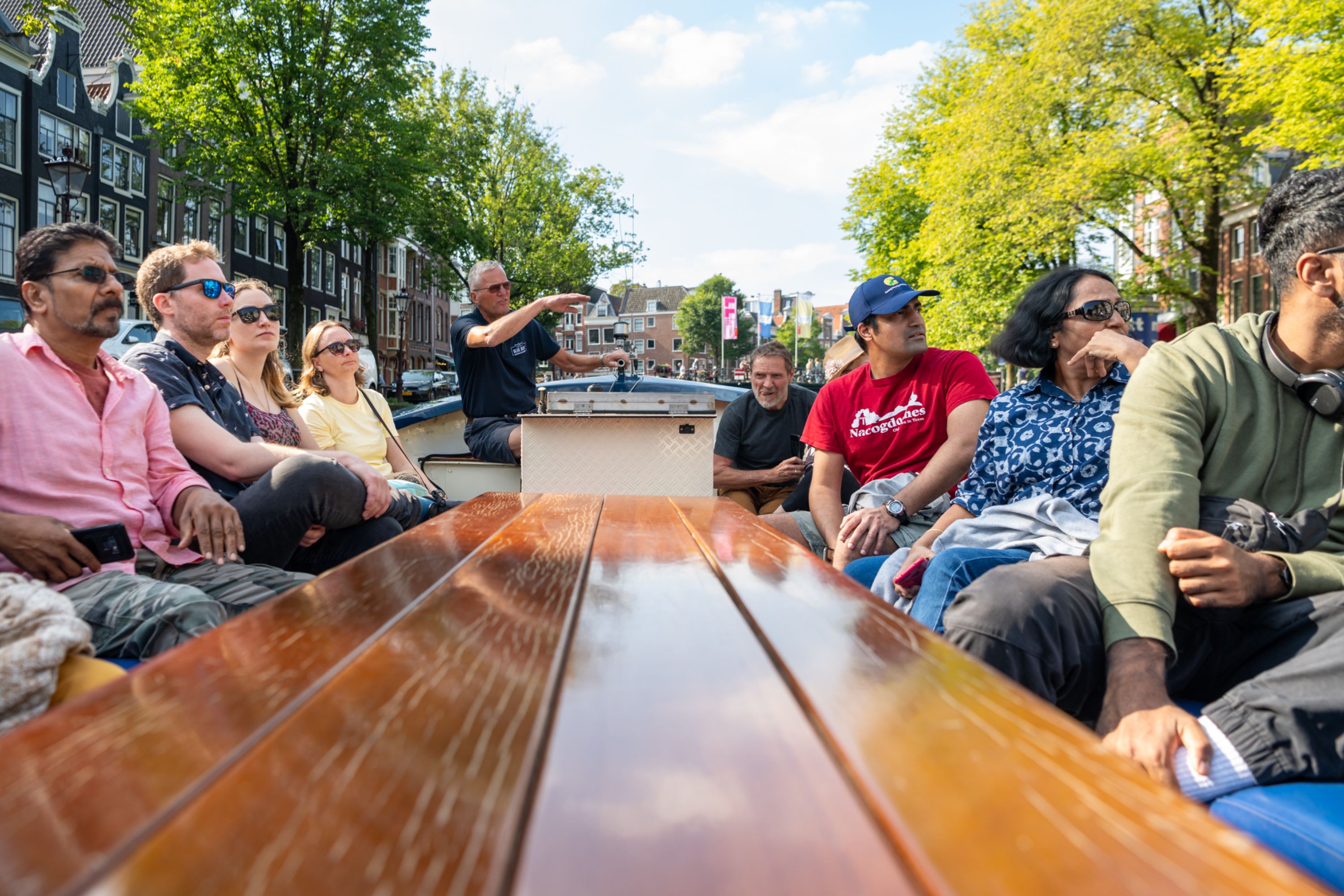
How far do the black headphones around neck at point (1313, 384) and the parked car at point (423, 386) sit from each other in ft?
95.8

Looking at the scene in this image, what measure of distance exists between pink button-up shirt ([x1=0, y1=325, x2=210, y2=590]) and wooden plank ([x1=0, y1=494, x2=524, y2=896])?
3.58ft

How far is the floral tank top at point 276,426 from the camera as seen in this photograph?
306 centimetres

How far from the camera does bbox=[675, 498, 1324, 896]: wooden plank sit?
1.55 ft

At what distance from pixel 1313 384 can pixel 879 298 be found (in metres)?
1.61

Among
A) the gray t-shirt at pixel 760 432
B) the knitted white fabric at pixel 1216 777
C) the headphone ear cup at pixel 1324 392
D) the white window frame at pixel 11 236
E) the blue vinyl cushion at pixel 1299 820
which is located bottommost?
the blue vinyl cushion at pixel 1299 820

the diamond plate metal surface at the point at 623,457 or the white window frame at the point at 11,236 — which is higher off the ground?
the white window frame at the point at 11,236

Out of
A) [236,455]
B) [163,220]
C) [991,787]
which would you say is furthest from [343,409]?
[163,220]

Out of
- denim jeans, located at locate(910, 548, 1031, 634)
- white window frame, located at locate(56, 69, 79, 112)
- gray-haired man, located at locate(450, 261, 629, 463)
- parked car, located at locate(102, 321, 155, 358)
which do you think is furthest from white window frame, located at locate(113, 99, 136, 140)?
denim jeans, located at locate(910, 548, 1031, 634)

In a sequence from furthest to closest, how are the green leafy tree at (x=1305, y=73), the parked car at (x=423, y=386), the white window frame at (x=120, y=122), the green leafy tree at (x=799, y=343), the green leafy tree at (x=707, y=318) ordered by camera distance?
the green leafy tree at (x=799, y=343) → the green leafy tree at (x=707, y=318) → the parked car at (x=423, y=386) → the white window frame at (x=120, y=122) → the green leafy tree at (x=1305, y=73)

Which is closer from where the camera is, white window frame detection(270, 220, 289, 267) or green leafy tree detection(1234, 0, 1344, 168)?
green leafy tree detection(1234, 0, 1344, 168)

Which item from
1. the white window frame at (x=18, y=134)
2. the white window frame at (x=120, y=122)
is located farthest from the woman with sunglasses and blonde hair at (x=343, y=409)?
the white window frame at (x=120, y=122)

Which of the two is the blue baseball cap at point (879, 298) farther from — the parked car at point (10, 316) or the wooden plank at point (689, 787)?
the parked car at point (10, 316)

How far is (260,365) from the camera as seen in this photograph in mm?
3342

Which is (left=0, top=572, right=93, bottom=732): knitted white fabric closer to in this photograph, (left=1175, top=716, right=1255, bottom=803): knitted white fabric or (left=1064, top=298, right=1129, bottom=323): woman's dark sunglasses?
(left=1175, top=716, right=1255, bottom=803): knitted white fabric
